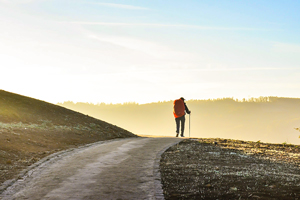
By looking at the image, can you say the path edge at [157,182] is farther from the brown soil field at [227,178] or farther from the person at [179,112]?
the person at [179,112]

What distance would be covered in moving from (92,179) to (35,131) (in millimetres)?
12172

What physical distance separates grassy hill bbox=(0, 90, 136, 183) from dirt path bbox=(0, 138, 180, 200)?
1295 millimetres

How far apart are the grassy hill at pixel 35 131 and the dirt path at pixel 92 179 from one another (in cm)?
130

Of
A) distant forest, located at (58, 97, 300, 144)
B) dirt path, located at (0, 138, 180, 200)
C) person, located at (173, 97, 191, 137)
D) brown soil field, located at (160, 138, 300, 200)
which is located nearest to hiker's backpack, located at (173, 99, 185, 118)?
person, located at (173, 97, 191, 137)

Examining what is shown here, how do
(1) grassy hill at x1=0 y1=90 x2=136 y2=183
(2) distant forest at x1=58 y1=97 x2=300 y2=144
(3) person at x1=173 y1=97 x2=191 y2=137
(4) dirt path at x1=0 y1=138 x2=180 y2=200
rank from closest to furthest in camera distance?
(4) dirt path at x1=0 y1=138 x2=180 y2=200, (1) grassy hill at x1=0 y1=90 x2=136 y2=183, (3) person at x1=173 y1=97 x2=191 y2=137, (2) distant forest at x1=58 y1=97 x2=300 y2=144

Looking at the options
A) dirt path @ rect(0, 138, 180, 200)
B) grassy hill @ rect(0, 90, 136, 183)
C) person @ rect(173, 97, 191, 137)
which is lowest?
dirt path @ rect(0, 138, 180, 200)

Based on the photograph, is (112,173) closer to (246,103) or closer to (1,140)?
(1,140)

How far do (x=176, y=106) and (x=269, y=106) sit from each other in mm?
147326

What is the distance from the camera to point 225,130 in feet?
502

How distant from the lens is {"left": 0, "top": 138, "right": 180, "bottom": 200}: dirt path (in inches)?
296

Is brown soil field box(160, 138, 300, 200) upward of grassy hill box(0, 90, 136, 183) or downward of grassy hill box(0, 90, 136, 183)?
downward

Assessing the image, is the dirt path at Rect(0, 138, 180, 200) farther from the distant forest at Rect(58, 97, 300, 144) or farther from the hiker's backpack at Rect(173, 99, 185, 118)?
the distant forest at Rect(58, 97, 300, 144)

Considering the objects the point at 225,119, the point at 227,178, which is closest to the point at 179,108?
the point at 227,178

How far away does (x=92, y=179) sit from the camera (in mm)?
8922
